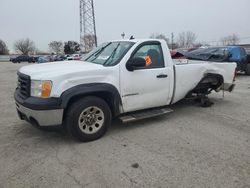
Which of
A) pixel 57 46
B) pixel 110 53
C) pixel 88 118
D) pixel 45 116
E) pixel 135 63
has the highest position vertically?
pixel 57 46

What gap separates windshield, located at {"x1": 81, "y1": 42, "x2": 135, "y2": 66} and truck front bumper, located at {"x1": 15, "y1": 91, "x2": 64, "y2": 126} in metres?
1.31

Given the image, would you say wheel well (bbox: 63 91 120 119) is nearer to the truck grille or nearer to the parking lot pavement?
the parking lot pavement

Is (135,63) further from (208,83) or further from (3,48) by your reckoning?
(3,48)

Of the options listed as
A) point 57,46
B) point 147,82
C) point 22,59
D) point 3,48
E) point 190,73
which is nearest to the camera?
point 147,82

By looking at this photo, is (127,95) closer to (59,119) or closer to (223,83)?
(59,119)

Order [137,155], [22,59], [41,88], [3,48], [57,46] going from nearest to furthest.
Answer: [137,155] < [41,88] < [22,59] < [3,48] < [57,46]

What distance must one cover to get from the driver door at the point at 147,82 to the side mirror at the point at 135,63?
8 cm

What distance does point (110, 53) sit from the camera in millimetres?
4832

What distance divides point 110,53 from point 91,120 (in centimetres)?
146

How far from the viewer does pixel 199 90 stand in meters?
6.44

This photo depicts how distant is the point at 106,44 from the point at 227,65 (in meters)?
3.27

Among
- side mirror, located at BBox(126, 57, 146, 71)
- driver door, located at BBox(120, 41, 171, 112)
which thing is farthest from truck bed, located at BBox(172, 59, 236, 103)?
side mirror, located at BBox(126, 57, 146, 71)

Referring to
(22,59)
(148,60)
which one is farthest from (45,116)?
(22,59)

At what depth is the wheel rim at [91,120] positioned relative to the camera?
4.11m
